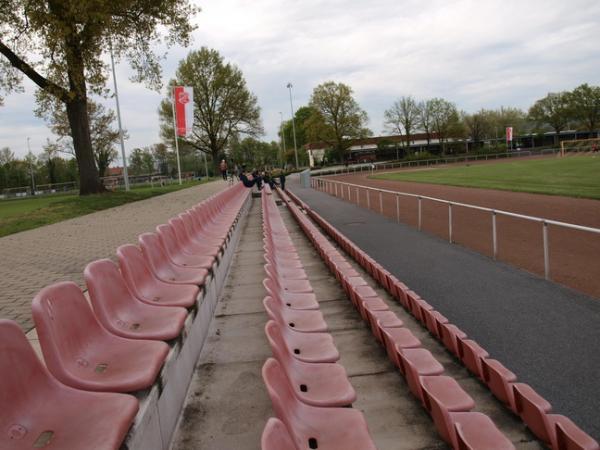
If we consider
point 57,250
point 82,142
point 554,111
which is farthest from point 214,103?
point 554,111

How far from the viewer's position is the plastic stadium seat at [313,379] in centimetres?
246

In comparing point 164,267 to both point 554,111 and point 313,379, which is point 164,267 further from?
point 554,111

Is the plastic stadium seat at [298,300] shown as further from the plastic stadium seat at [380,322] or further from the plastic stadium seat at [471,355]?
the plastic stadium seat at [471,355]

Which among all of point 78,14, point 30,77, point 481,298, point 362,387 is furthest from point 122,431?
point 30,77

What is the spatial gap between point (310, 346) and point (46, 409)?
5.82 feet

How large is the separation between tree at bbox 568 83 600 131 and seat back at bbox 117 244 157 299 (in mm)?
92438

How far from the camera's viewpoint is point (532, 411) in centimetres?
283

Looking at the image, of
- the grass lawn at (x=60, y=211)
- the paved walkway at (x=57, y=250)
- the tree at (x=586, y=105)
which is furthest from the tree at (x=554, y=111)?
the paved walkway at (x=57, y=250)

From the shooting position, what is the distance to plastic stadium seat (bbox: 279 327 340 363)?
3.08 metres

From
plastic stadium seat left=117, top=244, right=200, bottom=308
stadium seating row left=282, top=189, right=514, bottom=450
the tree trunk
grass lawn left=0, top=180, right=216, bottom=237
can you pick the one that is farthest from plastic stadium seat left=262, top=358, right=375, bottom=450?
the tree trunk

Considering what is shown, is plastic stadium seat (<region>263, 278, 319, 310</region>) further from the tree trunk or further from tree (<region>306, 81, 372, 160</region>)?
tree (<region>306, 81, 372, 160</region>)

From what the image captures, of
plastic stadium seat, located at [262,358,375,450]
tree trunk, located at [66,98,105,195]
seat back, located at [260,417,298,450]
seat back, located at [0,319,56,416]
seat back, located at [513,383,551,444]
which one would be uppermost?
tree trunk, located at [66,98,105,195]

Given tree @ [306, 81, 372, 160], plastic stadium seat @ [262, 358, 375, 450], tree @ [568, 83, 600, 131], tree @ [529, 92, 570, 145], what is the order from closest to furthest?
1. plastic stadium seat @ [262, 358, 375, 450]
2. tree @ [306, 81, 372, 160]
3. tree @ [568, 83, 600, 131]
4. tree @ [529, 92, 570, 145]

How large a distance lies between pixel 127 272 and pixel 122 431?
1.83 metres
